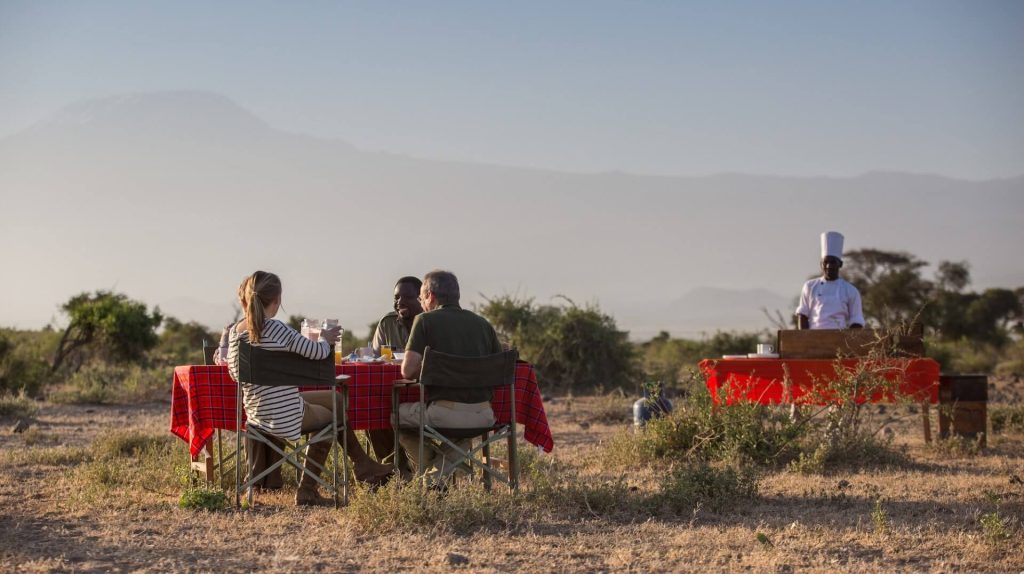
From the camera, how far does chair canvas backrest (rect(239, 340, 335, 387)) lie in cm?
590

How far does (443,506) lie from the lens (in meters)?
5.64

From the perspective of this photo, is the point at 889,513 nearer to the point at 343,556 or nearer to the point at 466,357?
the point at 466,357

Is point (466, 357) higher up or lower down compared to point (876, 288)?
lower down

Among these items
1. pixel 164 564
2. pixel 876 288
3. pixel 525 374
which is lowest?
pixel 164 564

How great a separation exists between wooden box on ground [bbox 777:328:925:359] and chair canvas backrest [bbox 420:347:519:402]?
11.7 ft

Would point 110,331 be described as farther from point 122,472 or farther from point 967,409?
point 967,409

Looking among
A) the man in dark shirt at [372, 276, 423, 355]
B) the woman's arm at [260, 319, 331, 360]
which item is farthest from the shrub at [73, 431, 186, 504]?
the man in dark shirt at [372, 276, 423, 355]

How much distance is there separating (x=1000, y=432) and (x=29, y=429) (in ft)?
29.6

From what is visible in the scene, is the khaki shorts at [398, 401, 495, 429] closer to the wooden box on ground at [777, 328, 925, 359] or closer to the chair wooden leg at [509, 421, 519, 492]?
the chair wooden leg at [509, 421, 519, 492]

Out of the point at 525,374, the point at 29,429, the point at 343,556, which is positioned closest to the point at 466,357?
the point at 525,374

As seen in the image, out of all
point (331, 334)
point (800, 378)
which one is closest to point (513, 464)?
point (331, 334)

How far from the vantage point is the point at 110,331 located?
20.5 m

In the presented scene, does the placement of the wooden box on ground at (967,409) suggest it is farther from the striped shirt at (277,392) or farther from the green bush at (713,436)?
the striped shirt at (277,392)

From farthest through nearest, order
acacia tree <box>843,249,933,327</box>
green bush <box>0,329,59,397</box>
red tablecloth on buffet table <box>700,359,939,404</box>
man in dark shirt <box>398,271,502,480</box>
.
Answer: acacia tree <box>843,249,933,327</box>
green bush <box>0,329,59,397</box>
red tablecloth on buffet table <box>700,359,939,404</box>
man in dark shirt <box>398,271,502,480</box>
